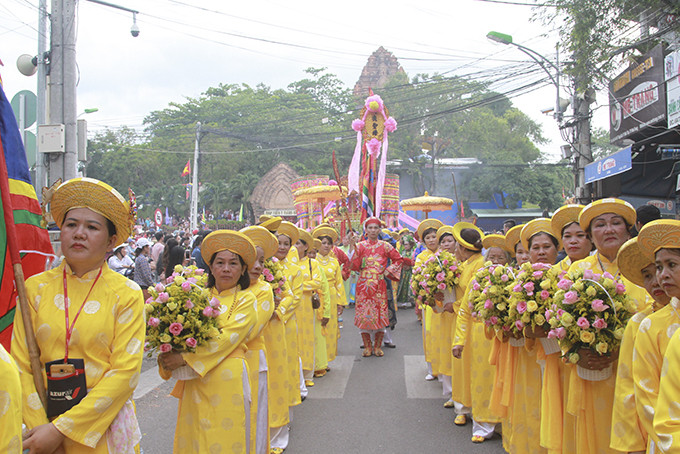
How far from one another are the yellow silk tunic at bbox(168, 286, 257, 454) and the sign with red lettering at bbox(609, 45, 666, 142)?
1023cm

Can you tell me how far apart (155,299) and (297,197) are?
15136mm

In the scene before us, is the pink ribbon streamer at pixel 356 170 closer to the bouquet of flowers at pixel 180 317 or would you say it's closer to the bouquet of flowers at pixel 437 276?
the bouquet of flowers at pixel 437 276

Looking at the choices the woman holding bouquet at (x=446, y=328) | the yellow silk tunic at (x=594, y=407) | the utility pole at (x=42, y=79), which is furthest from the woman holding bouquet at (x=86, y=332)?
the utility pole at (x=42, y=79)

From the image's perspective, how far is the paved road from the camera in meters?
5.27

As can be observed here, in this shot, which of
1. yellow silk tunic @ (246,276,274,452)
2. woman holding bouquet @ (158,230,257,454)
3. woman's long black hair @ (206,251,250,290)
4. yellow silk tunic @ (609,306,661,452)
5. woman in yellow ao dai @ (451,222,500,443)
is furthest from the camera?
woman in yellow ao dai @ (451,222,500,443)

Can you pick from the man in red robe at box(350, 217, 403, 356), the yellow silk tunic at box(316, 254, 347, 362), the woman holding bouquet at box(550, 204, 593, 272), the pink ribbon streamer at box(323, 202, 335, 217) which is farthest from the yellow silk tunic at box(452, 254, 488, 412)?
the pink ribbon streamer at box(323, 202, 335, 217)

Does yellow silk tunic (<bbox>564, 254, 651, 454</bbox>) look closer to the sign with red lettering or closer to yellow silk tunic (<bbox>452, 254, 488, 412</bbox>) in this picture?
yellow silk tunic (<bbox>452, 254, 488, 412</bbox>)

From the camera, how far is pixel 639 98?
38.7 feet

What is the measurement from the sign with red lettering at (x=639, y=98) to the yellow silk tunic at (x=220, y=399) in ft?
33.6

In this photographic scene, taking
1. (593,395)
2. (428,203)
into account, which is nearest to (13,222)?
(593,395)

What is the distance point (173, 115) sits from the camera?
41.5m

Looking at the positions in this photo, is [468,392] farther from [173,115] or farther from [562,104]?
[173,115]

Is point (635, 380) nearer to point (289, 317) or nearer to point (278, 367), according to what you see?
point (278, 367)

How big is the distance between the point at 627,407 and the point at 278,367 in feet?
11.2
